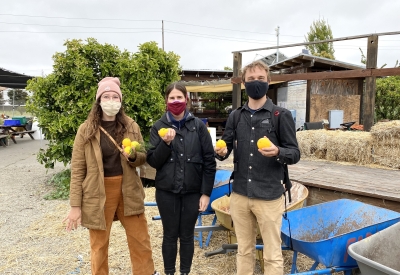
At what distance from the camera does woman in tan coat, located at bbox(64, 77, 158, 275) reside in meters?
2.50

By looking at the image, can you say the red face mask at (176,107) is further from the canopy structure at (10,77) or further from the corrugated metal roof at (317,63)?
the canopy structure at (10,77)

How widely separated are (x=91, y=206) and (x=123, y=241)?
1817mm

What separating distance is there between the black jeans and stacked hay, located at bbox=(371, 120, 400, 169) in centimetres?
428

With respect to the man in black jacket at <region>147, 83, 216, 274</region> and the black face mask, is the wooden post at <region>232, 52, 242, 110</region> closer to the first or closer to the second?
the man in black jacket at <region>147, 83, 216, 274</region>

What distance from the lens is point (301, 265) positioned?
351cm

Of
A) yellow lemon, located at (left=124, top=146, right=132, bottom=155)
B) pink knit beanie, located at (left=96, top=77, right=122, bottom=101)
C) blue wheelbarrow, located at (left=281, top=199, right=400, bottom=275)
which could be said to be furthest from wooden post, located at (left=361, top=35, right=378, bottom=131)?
yellow lemon, located at (left=124, top=146, right=132, bottom=155)

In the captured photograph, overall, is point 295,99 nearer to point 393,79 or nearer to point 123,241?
point 393,79

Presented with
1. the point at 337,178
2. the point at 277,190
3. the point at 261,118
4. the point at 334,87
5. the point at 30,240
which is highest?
the point at 334,87

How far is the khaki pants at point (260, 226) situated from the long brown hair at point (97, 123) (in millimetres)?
1057

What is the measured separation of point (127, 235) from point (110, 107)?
1.12m

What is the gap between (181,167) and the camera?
2.51 m

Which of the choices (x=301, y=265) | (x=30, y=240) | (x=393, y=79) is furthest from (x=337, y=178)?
(x=393, y=79)

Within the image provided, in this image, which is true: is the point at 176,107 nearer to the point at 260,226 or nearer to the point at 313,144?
the point at 260,226

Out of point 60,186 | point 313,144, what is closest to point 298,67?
point 313,144
